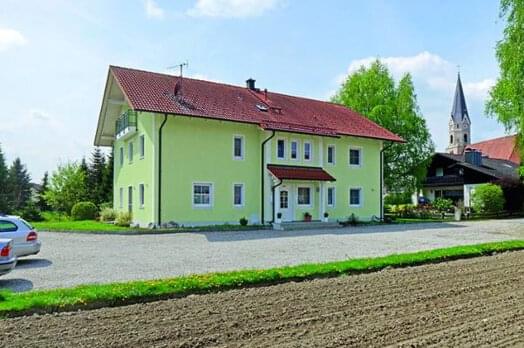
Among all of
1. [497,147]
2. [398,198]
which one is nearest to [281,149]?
[398,198]

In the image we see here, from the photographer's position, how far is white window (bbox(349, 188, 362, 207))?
96.7 ft

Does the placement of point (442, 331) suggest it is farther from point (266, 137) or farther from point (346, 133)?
point (346, 133)

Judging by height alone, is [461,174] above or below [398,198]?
above

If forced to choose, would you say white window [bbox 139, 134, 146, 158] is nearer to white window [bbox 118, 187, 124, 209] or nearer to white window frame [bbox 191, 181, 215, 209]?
white window frame [bbox 191, 181, 215, 209]

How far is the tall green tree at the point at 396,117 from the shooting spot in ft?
130

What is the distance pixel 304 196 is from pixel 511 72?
1190 cm

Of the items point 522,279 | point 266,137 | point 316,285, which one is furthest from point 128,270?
point 266,137

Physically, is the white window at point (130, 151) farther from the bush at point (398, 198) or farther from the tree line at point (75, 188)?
the bush at point (398, 198)

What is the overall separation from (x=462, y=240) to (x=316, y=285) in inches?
443

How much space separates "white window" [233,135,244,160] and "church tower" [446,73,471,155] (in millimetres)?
68350

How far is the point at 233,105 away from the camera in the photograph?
26.3 m

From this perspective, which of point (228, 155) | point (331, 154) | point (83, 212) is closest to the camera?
point (228, 155)

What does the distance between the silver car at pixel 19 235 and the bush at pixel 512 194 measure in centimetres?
3456

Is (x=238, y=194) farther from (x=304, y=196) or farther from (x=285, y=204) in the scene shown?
(x=304, y=196)
